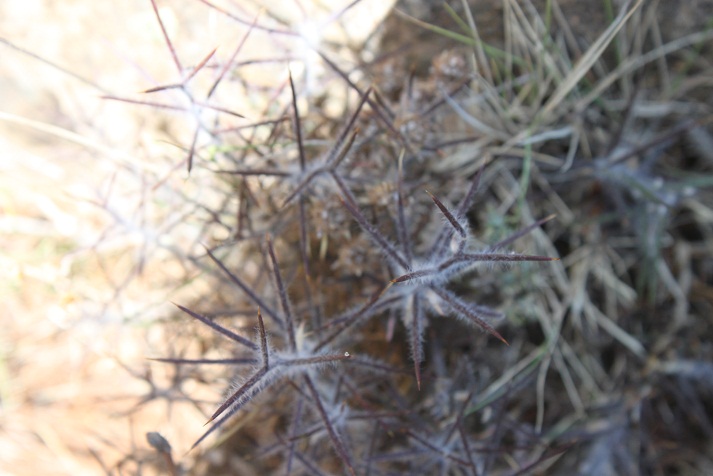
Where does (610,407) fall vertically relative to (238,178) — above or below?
below

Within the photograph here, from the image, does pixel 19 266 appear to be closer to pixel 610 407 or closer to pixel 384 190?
pixel 384 190

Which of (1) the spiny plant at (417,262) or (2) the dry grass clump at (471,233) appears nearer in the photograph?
(1) the spiny plant at (417,262)

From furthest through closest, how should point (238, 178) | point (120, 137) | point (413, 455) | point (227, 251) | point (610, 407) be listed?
1. point (120, 137)
2. point (610, 407)
3. point (227, 251)
4. point (238, 178)
5. point (413, 455)

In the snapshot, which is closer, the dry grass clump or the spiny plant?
the spiny plant

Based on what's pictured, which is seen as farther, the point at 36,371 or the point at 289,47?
the point at 36,371

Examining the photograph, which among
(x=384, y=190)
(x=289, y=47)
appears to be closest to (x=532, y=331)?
(x=384, y=190)

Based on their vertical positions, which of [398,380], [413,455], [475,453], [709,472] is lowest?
[709,472]

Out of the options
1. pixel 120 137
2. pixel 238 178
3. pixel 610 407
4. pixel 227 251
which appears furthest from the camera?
pixel 120 137

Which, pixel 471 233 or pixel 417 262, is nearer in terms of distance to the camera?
pixel 417 262
